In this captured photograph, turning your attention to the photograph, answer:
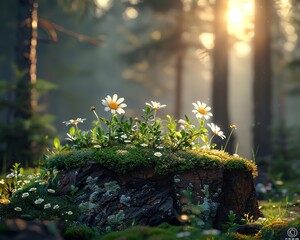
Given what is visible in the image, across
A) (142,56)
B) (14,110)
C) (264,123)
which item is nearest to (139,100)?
(142,56)

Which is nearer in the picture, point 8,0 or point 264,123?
point 264,123

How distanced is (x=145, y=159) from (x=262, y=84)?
10.5 metres

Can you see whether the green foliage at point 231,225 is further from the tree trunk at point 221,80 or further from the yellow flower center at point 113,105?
the tree trunk at point 221,80

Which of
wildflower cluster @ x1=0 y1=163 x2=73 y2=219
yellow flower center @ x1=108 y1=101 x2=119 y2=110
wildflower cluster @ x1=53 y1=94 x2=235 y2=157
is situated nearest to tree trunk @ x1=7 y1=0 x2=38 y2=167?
wildflower cluster @ x1=53 y1=94 x2=235 y2=157

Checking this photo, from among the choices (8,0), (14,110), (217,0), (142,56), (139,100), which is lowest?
(139,100)

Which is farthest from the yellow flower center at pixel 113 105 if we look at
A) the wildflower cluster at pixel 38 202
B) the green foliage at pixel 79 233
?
the green foliage at pixel 79 233

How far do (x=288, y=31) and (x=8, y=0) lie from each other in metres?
21.1

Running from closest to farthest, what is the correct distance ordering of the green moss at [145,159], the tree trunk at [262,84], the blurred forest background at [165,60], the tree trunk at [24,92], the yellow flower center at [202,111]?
1. the green moss at [145,159]
2. the yellow flower center at [202,111]
3. the tree trunk at [24,92]
4. the blurred forest background at [165,60]
5. the tree trunk at [262,84]

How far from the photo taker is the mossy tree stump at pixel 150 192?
475cm

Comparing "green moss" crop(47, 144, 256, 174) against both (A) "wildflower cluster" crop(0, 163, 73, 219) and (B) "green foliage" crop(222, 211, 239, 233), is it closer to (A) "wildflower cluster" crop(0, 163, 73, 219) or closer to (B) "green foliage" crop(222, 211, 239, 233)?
(A) "wildflower cluster" crop(0, 163, 73, 219)

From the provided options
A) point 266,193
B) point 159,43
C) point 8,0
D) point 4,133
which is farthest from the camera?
point 8,0

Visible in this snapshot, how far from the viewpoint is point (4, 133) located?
9320 mm

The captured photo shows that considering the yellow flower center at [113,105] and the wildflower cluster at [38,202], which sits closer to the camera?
the wildflower cluster at [38,202]

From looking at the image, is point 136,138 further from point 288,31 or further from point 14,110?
point 288,31
